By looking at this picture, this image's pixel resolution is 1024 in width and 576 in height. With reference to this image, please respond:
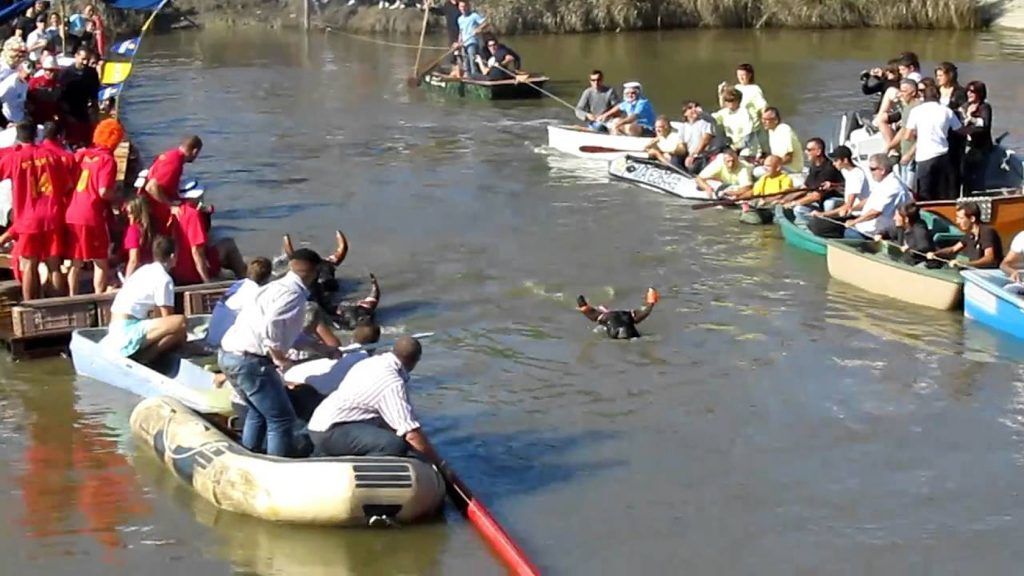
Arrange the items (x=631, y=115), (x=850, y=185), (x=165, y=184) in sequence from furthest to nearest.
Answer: (x=631, y=115) < (x=850, y=185) < (x=165, y=184)

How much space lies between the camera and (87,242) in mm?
13531

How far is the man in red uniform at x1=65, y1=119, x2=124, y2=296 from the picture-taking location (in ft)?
44.1

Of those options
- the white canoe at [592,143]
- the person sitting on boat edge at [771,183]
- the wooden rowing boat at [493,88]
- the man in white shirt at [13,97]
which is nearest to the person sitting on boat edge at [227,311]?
the man in white shirt at [13,97]

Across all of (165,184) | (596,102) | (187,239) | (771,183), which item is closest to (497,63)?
(596,102)

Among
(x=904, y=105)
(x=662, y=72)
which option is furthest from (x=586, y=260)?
(x=662, y=72)

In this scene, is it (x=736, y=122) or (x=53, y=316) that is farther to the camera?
(x=736, y=122)

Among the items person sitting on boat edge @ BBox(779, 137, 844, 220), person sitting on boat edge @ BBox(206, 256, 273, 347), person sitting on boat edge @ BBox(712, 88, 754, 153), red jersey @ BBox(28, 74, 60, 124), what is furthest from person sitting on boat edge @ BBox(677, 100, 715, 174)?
person sitting on boat edge @ BBox(206, 256, 273, 347)

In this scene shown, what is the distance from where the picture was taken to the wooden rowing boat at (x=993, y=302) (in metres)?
13.9

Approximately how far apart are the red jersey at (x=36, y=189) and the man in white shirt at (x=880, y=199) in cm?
759

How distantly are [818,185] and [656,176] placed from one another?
3102 millimetres

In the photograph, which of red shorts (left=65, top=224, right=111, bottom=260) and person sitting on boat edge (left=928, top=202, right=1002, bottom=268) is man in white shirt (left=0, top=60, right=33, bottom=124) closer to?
red shorts (left=65, top=224, right=111, bottom=260)

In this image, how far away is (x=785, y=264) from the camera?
663 inches

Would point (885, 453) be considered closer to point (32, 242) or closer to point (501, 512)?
point (501, 512)

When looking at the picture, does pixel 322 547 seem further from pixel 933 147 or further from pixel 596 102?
pixel 596 102
